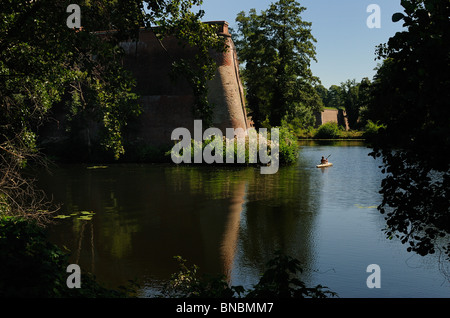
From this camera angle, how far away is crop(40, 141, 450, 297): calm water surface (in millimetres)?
8938

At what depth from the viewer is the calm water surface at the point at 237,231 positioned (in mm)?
8938

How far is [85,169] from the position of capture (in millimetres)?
28938

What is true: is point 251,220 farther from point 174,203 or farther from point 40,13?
point 40,13

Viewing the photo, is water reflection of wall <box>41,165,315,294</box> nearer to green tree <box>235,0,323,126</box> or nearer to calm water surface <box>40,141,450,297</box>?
calm water surface <box>40,141,450,297</box>

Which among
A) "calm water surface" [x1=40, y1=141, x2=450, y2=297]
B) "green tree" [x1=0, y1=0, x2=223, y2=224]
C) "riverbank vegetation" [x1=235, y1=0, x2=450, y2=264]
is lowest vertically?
"calm water surface" [x1=40, y1=141, x2=450, y2=297]

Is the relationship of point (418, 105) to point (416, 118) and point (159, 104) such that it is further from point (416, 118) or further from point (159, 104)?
point (159, 104)

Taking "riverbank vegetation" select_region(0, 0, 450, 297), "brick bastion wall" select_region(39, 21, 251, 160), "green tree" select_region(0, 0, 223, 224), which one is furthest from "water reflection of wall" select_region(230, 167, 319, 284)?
"brick bastion wall" select_region(39, 21, 251, 160)

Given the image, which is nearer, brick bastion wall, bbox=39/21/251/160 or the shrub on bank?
the shrub on bank

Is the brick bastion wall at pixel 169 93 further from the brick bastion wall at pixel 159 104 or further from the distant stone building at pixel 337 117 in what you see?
the distant stone building at pixel 337 117

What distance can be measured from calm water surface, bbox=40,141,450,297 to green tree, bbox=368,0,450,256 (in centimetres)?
428

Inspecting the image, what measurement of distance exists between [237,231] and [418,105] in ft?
31.2

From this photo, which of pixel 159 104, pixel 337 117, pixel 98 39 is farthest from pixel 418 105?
pixel 337 117

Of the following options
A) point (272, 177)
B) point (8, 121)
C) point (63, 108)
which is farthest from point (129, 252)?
point (63, 108)

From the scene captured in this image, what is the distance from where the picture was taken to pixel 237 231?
41.6 ft
